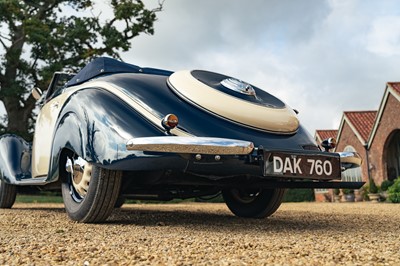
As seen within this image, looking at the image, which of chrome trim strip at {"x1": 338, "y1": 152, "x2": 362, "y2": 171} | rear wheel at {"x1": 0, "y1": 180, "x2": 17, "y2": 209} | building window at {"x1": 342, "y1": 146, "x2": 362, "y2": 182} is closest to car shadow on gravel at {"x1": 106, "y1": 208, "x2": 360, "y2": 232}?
chrome trim strip at {"x1": 338, "y1": 152, "x2": 362, "y2": 171}

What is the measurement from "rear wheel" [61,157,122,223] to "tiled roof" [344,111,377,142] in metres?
18.8

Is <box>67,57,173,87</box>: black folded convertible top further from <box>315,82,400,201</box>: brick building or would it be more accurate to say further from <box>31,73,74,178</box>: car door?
<box>315,82,400,201</box>: brick building

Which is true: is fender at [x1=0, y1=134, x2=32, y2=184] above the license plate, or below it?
above

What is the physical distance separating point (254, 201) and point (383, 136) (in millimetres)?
15733

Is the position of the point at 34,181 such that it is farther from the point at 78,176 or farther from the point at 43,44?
the point at 43,44

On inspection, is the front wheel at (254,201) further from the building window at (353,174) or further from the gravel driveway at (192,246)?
the building window at (353,174)

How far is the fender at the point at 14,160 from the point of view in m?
5.55

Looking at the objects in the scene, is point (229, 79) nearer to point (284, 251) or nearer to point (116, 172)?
point (116, 172)

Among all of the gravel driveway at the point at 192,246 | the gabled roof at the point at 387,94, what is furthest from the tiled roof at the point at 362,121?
the gravel driveway at the point at 192,246

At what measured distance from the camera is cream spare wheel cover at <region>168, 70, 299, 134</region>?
351 cm

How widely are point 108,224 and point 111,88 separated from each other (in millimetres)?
1155

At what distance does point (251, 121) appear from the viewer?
351 cm

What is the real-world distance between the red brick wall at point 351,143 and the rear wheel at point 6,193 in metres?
17.1

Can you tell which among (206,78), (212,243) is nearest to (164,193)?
(206,78)
